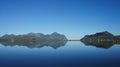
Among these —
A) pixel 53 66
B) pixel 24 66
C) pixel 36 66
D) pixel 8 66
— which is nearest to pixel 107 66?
pixel 53 66

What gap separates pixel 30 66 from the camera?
4503cm

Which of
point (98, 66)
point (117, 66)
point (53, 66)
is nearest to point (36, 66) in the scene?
point (53, 66)

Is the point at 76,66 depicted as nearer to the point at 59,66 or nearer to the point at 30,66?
the point at 59,66

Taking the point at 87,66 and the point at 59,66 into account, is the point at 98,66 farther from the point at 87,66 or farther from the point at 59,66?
the point at 59,66

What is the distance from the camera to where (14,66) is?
148 feet

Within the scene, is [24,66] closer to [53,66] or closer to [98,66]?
[53,66]

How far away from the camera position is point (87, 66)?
148 feet

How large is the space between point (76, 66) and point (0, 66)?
18.8 m

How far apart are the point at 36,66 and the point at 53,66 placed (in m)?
4.25

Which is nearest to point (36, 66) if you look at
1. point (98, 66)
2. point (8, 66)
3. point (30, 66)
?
point (30, 66)

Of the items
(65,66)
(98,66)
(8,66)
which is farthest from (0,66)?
(98,66)

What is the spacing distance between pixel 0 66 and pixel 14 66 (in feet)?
11.1

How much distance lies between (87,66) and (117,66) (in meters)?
7.29

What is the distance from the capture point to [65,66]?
45.3 m
